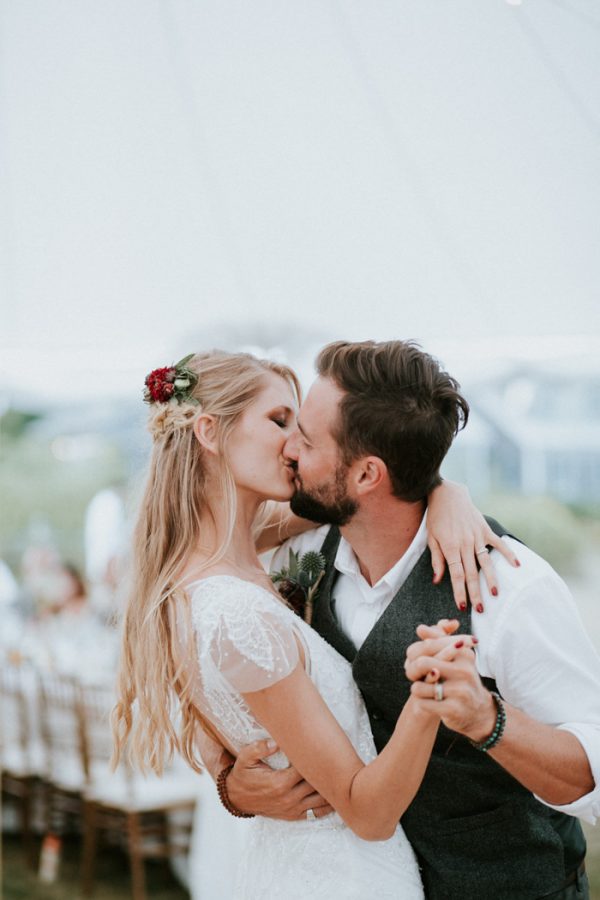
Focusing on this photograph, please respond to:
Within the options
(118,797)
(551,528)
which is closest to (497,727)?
(118,797)

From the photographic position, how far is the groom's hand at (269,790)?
1674 millimetres

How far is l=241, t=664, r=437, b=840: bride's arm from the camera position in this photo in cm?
139

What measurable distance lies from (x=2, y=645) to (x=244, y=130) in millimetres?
3154

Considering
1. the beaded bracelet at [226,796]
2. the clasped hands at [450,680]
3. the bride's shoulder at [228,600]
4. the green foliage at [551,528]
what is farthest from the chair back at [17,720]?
the green foliage at [551,528]

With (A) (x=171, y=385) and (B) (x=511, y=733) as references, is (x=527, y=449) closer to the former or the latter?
(A) (x=171, y=385)

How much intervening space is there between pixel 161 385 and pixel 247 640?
604 millimetres

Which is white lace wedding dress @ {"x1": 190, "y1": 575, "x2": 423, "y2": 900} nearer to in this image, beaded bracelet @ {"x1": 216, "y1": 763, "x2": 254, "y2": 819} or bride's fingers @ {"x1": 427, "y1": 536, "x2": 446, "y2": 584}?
beaded bracelet @ {"x1": 216, "y1": 763, "x2": 254, "y2": 819}

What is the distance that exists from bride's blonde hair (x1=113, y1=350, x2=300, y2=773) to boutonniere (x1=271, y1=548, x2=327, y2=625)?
0.67 ft

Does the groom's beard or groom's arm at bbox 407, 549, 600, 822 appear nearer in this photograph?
groom's arm at bbox 407, 549, 600, 822

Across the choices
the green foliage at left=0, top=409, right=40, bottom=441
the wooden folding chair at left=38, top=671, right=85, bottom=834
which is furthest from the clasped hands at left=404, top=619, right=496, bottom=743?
the green foliage at left=0, top=409, right=40, bottom=441

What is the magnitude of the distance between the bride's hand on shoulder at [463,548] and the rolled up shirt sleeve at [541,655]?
0.13ft

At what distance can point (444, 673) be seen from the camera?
1.26 meters

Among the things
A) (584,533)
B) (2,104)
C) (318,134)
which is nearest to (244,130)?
(318,134)

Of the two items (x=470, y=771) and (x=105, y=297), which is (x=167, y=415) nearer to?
(x=470, y=771)
